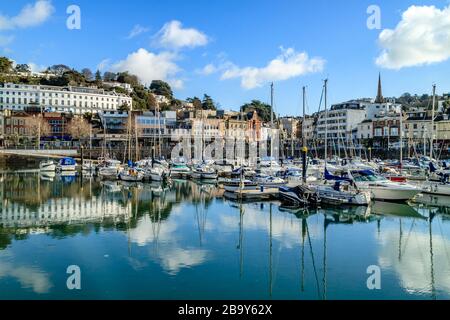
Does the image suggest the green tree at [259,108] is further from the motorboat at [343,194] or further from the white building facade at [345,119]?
the motorboat at [343,194]

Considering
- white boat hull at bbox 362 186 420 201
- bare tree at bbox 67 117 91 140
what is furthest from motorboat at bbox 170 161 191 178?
bare tree at bbox 67 117 91 140

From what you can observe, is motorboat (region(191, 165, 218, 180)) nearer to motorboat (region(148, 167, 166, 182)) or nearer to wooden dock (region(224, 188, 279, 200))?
motorboat (region(148, 167, 166, 182))

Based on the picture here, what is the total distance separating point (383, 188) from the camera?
103 feet

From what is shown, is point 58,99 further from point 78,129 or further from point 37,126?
point 78,129

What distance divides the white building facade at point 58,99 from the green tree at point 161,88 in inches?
995

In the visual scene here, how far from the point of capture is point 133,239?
20.7 metres

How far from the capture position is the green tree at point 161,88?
467 feet

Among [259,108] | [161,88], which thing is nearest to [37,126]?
[259,108]

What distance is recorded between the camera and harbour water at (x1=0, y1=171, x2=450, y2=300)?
1412cm

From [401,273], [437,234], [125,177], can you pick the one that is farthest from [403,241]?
[125,177]

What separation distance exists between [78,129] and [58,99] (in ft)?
81.5

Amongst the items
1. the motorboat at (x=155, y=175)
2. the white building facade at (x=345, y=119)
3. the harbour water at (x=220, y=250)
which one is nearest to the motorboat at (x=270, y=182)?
the harbour water at (x=220, y=250)
